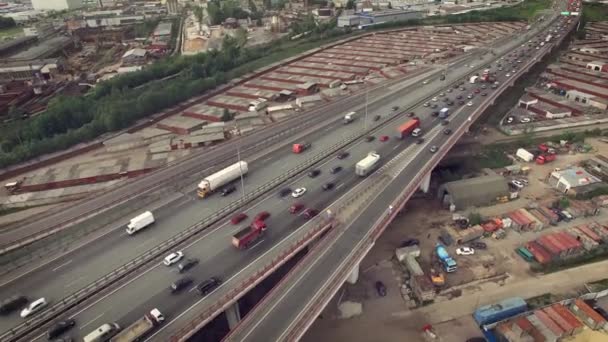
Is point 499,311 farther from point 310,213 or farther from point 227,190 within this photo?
point 227,190

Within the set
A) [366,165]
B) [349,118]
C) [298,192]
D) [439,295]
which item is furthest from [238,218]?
[349,118]

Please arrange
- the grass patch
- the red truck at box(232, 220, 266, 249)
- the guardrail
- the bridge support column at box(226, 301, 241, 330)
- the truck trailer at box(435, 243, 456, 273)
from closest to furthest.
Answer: the guardrail → the bridge support column at box(226, 301, 241, 330) → the red truck at box(232, 220, 266, 249) → the truck trailer at box(435, 243, 456, 273) → the grass patch

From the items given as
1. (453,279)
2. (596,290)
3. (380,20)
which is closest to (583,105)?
(596,290)

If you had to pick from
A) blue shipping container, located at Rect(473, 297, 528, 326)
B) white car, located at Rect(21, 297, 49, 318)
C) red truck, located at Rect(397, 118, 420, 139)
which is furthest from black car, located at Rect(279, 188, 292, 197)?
white car, located at Rect(21, 297, 49, 318)

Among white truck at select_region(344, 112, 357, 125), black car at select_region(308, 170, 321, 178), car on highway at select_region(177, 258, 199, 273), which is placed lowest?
car on highway at select_region(177, 258, 199, 273)

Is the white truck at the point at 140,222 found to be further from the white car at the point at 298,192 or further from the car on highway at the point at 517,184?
the car on highway at the point at 517,184

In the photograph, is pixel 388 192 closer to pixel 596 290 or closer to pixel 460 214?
pixel 460 214

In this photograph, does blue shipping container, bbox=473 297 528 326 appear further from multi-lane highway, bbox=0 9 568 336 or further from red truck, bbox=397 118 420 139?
red truck, bbox=397 118 420 139
